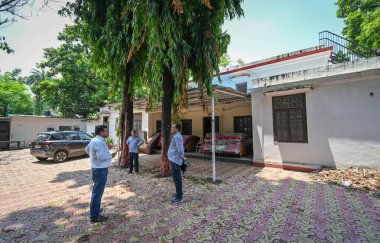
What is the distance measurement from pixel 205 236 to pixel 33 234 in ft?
8.99

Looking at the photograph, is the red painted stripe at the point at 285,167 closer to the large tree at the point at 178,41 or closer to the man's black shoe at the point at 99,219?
the large tree at the point at 178,41

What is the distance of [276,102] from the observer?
7.55 metres

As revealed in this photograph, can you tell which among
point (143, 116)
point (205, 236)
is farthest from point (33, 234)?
point (143, 116)

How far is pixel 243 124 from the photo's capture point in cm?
1185

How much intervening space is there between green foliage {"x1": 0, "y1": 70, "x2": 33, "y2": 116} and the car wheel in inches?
628

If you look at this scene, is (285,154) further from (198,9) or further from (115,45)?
(115,45)

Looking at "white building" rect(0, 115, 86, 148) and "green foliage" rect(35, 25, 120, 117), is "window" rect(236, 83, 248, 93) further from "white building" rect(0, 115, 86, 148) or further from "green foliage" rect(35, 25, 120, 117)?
"white building" rect(0, 115, 86, 148)

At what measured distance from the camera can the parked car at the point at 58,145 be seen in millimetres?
9234

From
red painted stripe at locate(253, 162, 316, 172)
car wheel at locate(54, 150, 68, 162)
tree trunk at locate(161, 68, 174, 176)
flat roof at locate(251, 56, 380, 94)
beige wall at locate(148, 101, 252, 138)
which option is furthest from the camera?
A: beige wall at locate(148, 101, 252, 138)

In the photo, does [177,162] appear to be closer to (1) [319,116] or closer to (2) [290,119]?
(2) [290,119]

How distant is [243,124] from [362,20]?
53.2 feet

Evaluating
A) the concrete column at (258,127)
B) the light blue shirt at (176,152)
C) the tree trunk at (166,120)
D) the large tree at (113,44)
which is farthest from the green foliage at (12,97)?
the concrete column at (258,127)

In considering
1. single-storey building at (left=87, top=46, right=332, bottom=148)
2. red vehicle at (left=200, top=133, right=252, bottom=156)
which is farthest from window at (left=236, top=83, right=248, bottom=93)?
red vehicle at (left=200, top=133, right=252, bottom=156)

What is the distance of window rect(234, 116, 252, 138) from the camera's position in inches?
455
